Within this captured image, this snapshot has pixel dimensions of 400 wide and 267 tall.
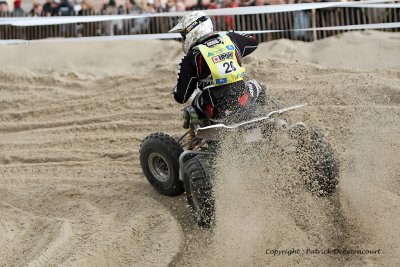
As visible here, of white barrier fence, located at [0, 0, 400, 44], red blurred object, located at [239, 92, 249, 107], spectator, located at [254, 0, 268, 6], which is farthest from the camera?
spectator, located at [254, 0, 268, 6]

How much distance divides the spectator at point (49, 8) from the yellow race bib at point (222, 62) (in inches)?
299

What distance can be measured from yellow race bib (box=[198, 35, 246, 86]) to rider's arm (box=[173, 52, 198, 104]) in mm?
174

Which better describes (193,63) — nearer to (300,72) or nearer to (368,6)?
(300,72)

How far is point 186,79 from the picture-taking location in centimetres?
661

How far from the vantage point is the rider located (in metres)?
6.52

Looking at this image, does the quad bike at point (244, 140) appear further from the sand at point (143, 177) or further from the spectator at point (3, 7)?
the spectator at point (3, 7)

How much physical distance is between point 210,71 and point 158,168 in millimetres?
1283

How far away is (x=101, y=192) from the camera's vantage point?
300 inches

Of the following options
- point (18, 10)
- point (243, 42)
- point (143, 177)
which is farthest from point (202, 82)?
point (18, 10)

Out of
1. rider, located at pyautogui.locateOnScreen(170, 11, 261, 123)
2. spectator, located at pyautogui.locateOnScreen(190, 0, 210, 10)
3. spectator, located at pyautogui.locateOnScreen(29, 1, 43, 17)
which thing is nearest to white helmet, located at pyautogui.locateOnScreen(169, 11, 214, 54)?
rider, located at pyautogui.locateOnScreen(170, 11, 261, 123)

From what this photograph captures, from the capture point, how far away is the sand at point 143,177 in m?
6.11

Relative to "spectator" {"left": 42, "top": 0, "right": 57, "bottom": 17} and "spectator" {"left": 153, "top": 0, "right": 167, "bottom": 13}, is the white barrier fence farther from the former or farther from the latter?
"spectator" {"left": 42, "top": 0, "right": 57, "bottom": 17}

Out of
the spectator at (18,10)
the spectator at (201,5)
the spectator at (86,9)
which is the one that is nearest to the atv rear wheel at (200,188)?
the spectator at (201,5)

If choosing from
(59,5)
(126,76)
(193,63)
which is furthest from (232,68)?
(59,5)
